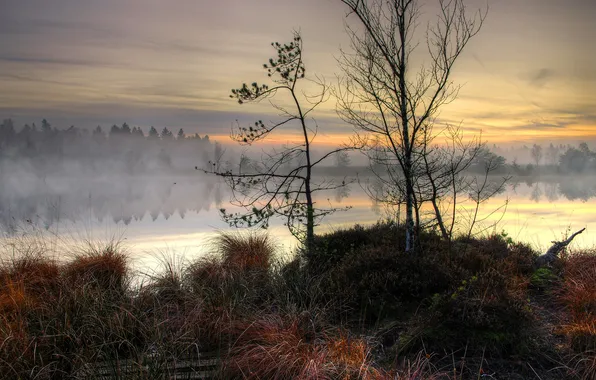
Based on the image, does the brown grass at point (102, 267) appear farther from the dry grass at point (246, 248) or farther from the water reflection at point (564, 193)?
the water reflection at point (564, 193)

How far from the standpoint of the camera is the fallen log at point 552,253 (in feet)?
35.6

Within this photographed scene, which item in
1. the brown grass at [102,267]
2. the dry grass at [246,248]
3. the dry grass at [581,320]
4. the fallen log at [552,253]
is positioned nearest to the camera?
the dry grass at [581,320]

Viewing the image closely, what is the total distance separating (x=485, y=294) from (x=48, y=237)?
31.1 feet

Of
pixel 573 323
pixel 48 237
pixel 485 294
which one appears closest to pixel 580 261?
pixel 573 323

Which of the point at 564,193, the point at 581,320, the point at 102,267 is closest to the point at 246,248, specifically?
the point at 102,267

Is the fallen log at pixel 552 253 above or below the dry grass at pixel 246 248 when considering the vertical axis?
below

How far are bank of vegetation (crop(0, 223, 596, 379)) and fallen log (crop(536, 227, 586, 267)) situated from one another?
0.46m

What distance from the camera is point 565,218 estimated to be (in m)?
14.6

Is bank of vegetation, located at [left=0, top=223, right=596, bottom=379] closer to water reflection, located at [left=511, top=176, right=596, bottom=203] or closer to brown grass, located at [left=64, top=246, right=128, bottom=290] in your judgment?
brown grass, located at [left=64, top=246, right=128, bottom=290]

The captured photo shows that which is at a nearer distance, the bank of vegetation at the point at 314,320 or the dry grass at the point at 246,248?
the bank of vegetation at the point at 314,320

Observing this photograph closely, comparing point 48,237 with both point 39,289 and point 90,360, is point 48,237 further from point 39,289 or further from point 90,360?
point 90,360

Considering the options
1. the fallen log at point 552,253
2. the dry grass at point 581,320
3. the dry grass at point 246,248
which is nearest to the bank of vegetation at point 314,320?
the dry grass at point 581,320

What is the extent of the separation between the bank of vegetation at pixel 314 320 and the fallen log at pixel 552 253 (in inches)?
18.1

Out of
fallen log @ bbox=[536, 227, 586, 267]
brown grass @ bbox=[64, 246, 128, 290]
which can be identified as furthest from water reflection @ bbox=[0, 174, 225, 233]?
fallen log @ bbox=[536, 227, 586, 267]
